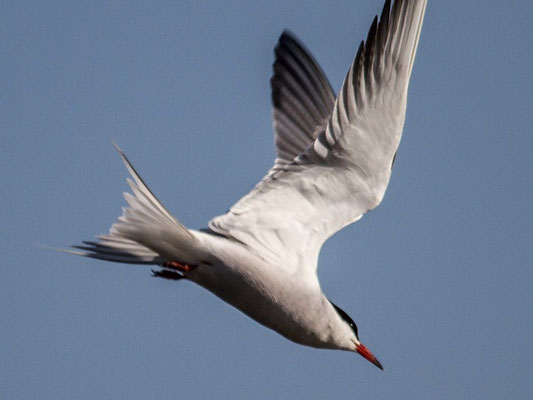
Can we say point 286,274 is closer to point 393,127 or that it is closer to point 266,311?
point 266,311

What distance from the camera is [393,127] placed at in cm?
679

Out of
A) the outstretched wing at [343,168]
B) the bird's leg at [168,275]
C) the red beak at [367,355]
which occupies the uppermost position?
the outstretched wing at [343,168]

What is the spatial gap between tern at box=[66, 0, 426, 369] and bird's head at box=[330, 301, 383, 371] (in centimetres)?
1

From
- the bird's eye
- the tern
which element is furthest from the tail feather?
the bird's eye

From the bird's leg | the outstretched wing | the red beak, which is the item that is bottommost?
the red beak

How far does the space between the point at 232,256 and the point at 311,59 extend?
2556mm

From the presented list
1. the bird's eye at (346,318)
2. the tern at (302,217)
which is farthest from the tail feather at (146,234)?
the bird's eye at (346,318)

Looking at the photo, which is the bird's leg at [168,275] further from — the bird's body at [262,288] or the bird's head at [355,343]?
the bird's head at [355,343]

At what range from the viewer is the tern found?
662 cm

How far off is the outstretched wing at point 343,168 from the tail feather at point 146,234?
374 millimetres

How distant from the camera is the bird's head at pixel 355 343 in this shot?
7.36 metres

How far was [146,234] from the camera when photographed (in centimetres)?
668

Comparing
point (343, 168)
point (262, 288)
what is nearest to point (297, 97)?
point (343, 168)

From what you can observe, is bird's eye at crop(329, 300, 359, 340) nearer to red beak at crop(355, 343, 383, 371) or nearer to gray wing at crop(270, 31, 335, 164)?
red beak at crop(355, 343, 383, 371)
